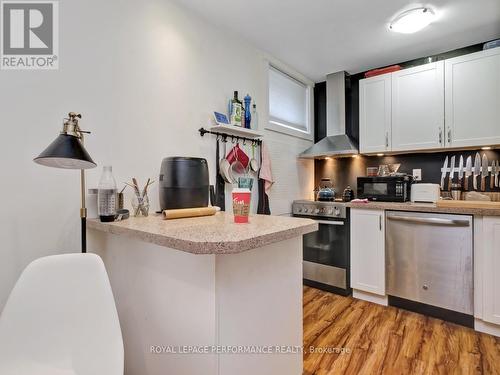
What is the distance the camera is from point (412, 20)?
2090 mm

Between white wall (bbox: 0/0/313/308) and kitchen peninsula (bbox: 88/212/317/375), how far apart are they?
30cm

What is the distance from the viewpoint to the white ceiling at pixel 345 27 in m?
1.98

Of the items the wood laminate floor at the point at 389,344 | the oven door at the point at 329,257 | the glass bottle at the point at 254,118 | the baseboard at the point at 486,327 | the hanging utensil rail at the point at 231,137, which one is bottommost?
the wood laminate floor at the point at 389,344

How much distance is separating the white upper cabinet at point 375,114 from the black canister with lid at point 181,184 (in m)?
2.14

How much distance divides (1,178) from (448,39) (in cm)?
344

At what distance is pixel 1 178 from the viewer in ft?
4.12

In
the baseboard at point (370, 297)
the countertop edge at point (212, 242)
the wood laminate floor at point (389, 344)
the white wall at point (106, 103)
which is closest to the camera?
the countertop edge at point (212, 242)

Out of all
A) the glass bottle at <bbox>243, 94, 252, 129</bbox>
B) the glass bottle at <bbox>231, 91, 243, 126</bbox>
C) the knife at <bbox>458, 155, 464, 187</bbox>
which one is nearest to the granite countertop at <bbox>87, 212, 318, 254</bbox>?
the glass bottle at <bbox>231, 91, 243, 126</bbox>

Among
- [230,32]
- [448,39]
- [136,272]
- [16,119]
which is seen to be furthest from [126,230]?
[448,39]

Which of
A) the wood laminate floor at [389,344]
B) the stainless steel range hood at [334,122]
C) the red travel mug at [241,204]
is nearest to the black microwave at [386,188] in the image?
the stainless steel range hood at [334,122]

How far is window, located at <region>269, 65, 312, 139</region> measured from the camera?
297 centimetres

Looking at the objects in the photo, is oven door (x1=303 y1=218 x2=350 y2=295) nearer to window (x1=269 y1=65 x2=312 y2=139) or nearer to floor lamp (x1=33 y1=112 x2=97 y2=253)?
window (x1=269 y1=65 x2=312 y2=139)

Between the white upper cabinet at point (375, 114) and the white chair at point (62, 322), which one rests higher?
the white upper cabinet at point (375, 114)

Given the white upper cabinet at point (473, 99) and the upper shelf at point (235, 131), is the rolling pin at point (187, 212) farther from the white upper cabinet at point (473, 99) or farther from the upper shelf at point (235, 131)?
the white upper cabinet at point (473, 99)
